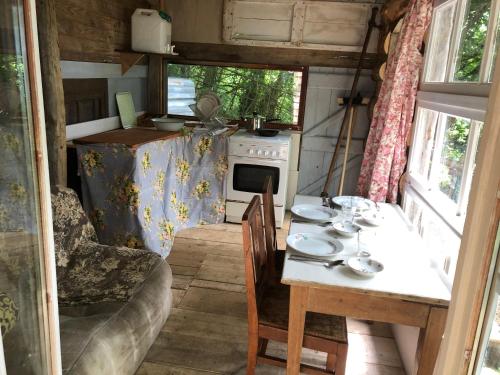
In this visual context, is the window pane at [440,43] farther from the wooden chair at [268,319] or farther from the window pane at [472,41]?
the wooden chair at [268,319]

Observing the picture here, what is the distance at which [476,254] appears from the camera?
0.88 metres

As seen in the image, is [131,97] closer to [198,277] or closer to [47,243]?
[198,277]

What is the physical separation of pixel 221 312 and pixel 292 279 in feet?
3.66

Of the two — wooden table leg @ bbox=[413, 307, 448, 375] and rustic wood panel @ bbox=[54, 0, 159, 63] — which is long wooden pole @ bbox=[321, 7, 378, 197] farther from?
wooden table leg @ bbox=[413, 307, 448, 375]

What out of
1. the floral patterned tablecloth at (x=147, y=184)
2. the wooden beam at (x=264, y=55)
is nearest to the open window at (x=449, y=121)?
the wooden beam at (x=264, y=55)

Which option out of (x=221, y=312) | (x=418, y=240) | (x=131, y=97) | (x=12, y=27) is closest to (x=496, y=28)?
(x=418, y=240)

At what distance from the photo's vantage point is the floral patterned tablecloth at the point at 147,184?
8.67ft

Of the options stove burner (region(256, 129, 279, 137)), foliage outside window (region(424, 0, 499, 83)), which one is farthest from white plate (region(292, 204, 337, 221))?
stove burner (region(256, 129, 279, 137))

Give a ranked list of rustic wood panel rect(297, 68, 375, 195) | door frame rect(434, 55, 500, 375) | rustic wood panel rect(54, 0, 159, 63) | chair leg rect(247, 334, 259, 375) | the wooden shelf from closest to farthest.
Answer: door frame rect(434, 55, 500, 375)
chair leg rect(247, 334, 259, 375)
rustic wood panel rect(54, 0, 159, 63)
the wooden shelf
rustic wood panel rect(297, 68, 375, 195)

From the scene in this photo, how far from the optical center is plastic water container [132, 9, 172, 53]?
3.50 meters

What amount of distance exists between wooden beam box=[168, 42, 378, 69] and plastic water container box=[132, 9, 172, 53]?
52 centimetres

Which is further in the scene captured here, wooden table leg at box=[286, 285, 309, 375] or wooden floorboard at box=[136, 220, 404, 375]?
wooden floorboard at box=[136, 220, 404, 375]

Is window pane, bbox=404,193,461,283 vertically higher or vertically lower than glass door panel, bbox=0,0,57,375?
lower

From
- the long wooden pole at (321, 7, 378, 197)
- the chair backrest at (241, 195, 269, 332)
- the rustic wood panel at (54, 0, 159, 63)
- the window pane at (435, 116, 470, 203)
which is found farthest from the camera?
the long wooden pole at (321, 7, 378, 197)
